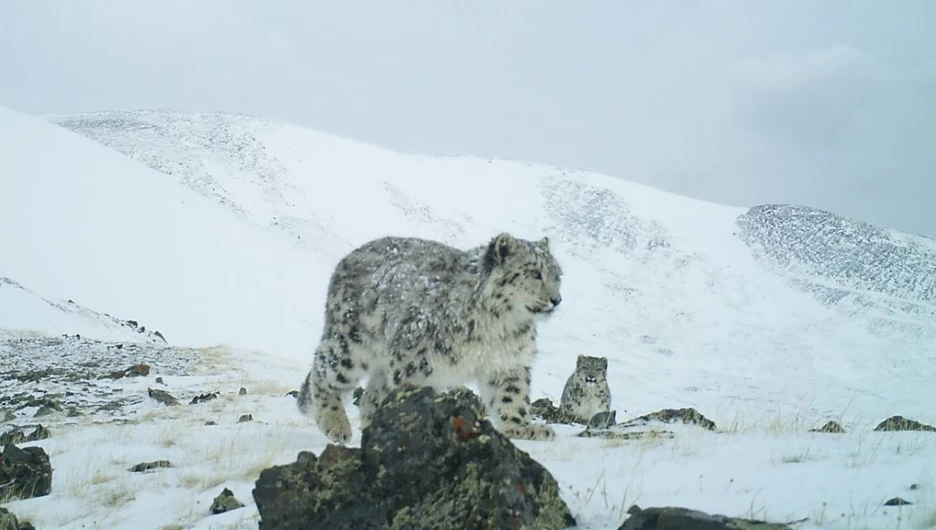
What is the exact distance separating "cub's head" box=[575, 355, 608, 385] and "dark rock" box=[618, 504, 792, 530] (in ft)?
36.7

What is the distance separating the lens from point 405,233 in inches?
2761

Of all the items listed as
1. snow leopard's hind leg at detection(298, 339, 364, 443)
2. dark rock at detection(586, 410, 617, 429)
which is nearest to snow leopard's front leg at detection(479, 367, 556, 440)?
dark rock at detection(586, 410, 617, 429)

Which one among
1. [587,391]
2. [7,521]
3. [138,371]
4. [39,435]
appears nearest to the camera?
[7,521]

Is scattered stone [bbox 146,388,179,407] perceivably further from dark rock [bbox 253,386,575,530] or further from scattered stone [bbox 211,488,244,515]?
dark rock [bbox 253,386,575,530]

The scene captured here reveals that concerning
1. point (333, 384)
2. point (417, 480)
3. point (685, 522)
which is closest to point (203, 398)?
point (333, 384)

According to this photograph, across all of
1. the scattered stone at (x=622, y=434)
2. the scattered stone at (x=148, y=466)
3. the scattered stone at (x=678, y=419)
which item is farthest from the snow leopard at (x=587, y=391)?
the scattered stone at (x=148, y=466)

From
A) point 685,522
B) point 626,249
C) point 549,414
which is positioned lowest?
point 549,414

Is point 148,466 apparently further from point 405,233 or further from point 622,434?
point 405,233

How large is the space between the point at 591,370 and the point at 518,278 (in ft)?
23.7

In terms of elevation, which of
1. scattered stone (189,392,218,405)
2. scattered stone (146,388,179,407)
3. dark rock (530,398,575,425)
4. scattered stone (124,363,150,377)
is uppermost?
dark rock (530,398,575,425)

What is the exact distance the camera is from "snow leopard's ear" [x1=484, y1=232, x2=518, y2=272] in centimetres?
866

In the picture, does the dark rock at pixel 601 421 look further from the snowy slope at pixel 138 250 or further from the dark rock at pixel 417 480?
the snowy slope at pixel 138 250

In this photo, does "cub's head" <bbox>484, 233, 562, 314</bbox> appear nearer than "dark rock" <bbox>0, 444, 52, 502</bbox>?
No

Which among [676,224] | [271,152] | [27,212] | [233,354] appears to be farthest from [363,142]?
[233,354]
